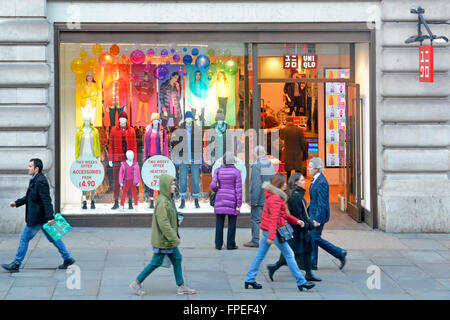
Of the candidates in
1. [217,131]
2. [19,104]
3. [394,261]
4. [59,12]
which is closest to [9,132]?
[19,104]

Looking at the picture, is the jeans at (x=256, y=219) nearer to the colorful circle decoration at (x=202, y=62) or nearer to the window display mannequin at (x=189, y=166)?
the window display mannequin at (x=189, y=166)

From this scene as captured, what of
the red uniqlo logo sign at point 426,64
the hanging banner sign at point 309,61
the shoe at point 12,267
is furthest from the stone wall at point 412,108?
the shoe at point 12,267

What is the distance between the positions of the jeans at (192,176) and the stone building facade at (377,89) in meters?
2.47

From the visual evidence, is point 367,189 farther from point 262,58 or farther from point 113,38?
point 113,38

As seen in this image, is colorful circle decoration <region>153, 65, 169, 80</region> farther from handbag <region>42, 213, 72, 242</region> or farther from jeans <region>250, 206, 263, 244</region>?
handbag <region>42, 213, 72, 242</region>

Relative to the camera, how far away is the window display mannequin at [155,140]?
48.8 feet

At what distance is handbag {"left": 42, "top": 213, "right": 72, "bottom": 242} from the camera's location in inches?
419

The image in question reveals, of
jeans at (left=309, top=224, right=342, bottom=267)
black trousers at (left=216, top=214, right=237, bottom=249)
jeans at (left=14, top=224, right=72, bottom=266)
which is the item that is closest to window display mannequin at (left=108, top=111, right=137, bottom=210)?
black trousers at (left=216, top=214, right=237, bottom=249)

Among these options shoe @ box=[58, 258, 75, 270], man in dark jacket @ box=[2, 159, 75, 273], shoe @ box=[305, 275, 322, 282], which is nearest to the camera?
shoe @ box=[305, 275, 322, 282]

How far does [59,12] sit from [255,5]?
3.67 meters

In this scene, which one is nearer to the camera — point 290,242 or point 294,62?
point 290,242

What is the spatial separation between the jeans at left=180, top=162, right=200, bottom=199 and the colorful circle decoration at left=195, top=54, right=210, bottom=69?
1.93 m

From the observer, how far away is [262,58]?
15.0 m

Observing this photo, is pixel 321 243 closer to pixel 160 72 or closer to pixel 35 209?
pixel 35 209
